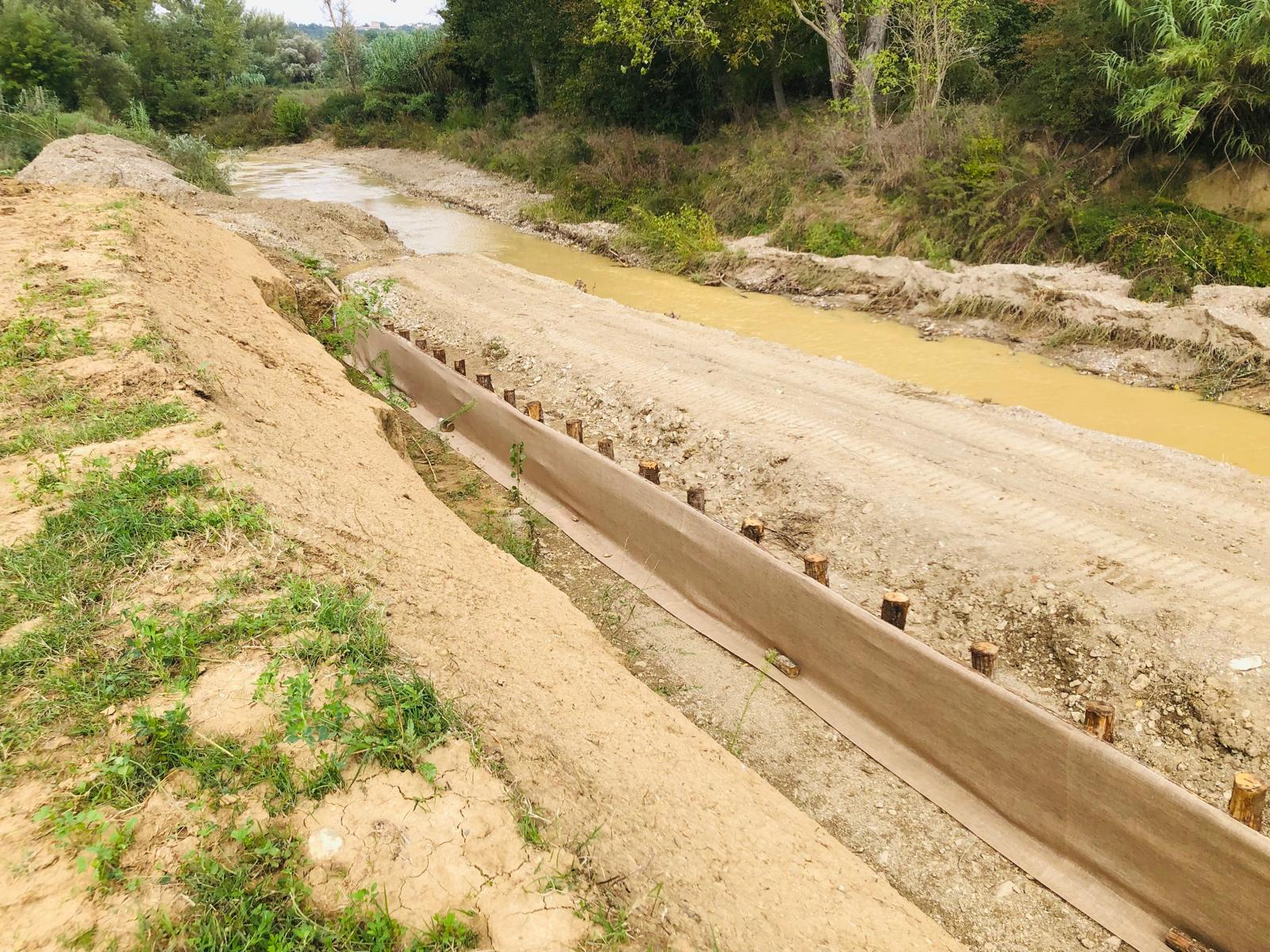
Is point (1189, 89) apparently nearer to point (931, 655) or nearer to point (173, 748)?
point (931, 655)

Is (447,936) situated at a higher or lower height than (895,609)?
higher

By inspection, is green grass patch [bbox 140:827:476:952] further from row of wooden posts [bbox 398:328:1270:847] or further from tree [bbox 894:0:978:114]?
tree [bbox 894:0:978:114]

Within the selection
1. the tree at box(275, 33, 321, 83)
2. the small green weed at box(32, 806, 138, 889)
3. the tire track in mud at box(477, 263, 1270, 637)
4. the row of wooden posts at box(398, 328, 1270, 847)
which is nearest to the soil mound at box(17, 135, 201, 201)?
the tire track in mud at box(477, 263, 1270, 637)

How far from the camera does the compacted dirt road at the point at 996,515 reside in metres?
4.80

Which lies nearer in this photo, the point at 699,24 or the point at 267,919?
the point at 267,919

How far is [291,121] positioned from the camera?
45.6 m

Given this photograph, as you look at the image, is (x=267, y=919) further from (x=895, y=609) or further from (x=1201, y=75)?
(x=1201, y=75)

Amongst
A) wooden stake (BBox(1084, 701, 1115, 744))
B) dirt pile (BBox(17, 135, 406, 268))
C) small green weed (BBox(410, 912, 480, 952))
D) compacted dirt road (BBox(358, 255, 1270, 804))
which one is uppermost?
dirt pile (BBox(17, 135, 406, 268))

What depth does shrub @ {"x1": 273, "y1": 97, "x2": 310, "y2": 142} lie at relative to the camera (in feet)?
149

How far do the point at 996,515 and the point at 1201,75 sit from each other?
30.7 feet

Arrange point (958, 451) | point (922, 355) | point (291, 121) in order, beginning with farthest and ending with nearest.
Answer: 1. point (291, 121)
2. point (922, 355)
3. point (958, 451)

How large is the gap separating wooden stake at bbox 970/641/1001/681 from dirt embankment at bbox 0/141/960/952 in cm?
125

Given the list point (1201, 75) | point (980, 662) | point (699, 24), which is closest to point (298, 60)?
point (699, 24)

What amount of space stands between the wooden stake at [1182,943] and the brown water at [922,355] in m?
5.77
